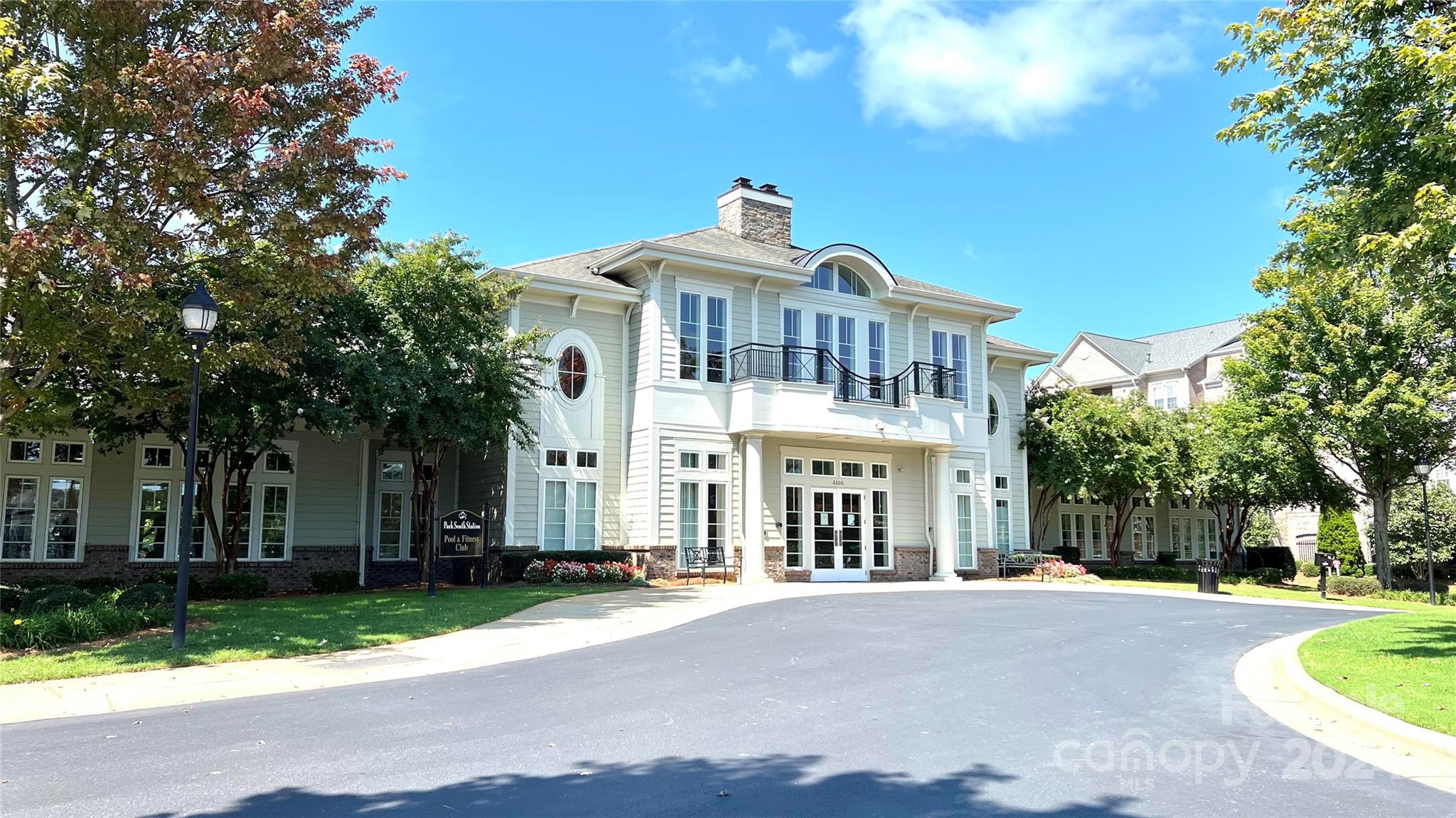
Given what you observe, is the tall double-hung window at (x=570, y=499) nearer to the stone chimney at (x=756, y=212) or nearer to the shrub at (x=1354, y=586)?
the stone chimney at (x=756, y=212)

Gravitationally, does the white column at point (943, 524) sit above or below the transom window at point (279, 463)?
below

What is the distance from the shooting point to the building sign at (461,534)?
62.3ft

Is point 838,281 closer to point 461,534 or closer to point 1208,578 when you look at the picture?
point 1208,578

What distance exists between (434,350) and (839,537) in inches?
443

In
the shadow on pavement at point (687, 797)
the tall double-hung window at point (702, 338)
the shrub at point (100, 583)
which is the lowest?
the shadow on pavement at point (687, 797)

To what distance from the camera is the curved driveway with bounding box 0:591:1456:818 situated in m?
5.69

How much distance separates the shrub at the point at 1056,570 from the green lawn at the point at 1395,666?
12.9 meters

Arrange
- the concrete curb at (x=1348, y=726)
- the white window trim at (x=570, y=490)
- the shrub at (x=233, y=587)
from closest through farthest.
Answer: the concrete curb at (x=1348, y=726) < the shrub at (x=233, y=587) < the white window trim at (x=570, y=490)

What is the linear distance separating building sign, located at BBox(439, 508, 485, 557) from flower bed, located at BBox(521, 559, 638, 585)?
6.00 ft

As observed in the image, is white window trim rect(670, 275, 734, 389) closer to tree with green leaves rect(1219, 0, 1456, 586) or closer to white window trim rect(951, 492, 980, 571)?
white window trim rect(951, 492, 980, 571)

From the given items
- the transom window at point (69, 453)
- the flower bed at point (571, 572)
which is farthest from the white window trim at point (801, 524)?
the transom window at point (69, 453)

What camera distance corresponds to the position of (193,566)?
68.7 feet

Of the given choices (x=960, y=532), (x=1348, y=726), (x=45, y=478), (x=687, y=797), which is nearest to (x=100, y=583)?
(x=45, y=478)

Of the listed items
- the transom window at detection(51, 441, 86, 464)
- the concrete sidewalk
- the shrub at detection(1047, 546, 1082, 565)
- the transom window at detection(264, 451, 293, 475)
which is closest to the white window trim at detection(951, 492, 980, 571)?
the shrub at detection(1047, 546, 1082, 565)
